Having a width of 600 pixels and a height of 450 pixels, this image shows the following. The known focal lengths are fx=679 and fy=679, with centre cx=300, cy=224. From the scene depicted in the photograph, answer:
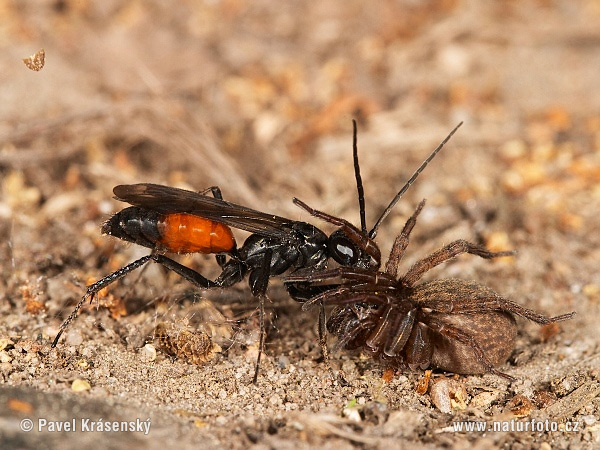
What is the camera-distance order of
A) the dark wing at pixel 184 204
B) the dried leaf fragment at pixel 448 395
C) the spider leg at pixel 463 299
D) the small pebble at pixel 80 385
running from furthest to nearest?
the dark wing at pixel 184 204 → the spider leg at pixel 463 299 → the dried leaf fragment at pixel 448 395 → the small pebble at pixel 80 385

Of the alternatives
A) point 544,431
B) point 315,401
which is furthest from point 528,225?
point 315,401

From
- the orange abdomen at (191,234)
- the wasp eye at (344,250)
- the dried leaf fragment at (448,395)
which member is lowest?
the dried leaf fragment at (448,395)

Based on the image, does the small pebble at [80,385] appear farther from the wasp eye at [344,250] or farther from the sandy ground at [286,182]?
the wasp eye at [344,250]

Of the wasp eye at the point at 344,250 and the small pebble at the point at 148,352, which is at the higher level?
the wasp eye at the point at 344,250

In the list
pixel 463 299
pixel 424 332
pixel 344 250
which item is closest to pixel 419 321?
pixel 424 332

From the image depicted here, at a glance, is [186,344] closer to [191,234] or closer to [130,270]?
[130,270]

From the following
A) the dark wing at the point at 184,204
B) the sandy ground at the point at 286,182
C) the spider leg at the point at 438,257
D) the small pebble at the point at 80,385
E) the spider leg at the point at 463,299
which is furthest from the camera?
the spider leg at the point at 438,257

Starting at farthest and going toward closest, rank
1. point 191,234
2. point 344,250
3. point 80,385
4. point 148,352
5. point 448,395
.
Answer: point 344,250, point 191,234, point 148,352, point 448,395, point 80,385

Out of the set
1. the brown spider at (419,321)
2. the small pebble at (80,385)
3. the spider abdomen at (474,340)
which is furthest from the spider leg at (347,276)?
the small pebble at (80,385)
